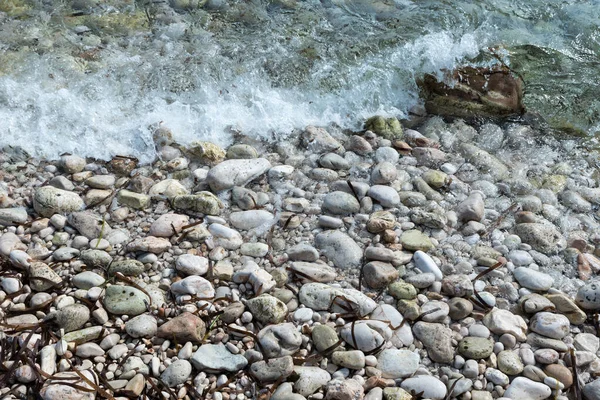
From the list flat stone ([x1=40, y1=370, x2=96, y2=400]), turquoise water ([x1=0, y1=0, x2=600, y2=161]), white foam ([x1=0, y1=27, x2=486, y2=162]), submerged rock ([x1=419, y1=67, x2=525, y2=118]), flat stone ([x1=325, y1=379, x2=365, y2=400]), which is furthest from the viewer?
submerged rock ([x1=419, y1=67, x2=525, y2=118])

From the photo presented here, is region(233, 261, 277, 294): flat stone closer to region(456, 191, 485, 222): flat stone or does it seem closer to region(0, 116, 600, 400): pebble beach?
region(0, 116, 600, 400): pebble beach

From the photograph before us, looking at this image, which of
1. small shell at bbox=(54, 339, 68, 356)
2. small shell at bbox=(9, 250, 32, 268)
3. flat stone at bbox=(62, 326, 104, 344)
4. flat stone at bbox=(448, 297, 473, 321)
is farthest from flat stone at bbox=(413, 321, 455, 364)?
small shell at bbox=(9, 250, 32, 268)

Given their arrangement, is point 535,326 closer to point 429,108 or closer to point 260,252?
point 260,252

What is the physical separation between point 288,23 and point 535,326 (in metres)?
3.63

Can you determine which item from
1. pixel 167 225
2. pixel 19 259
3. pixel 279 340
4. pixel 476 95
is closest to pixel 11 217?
pixel 19 259

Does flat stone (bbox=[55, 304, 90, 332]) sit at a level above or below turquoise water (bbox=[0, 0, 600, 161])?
below

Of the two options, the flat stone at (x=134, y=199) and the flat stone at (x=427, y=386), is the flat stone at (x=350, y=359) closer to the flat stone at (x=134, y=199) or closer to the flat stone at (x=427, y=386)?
the flat stone at (x=427, y=386)

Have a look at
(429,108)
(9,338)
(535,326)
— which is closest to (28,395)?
(9,338)

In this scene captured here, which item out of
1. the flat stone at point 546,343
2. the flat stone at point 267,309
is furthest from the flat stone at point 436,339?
the flat stone at point 267,309

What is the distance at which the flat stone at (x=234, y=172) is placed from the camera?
134 inches

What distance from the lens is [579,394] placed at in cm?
245

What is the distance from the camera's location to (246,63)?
4680mm

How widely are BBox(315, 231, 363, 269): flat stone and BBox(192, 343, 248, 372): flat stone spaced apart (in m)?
0.80

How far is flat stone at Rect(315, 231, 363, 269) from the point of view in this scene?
298 centimetres
